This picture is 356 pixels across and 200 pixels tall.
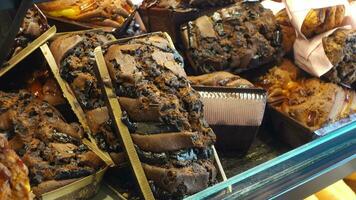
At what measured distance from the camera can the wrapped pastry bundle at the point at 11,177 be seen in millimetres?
961

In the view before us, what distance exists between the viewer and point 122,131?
4.00ft

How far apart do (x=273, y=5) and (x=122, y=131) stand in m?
1.08

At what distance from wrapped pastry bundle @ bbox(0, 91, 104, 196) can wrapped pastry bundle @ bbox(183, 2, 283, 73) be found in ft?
1.93

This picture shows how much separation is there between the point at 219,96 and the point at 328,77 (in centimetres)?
49

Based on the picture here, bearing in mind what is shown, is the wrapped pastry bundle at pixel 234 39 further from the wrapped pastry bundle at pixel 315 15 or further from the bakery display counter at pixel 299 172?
the bakery display counter at pixel 299 172

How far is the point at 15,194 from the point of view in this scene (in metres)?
0.98

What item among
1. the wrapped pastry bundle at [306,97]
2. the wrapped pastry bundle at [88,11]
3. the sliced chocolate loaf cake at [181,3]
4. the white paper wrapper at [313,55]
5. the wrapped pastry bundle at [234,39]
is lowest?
the wrapped pastry bundle at [306,97]

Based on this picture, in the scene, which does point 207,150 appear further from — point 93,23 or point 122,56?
point 93,23

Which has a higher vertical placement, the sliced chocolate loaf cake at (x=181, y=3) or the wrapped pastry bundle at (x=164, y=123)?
the sliced chocolate loaf cake at (x=181, y=3)

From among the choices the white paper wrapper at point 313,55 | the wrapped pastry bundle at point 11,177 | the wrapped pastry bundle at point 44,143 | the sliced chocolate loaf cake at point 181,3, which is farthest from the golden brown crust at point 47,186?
the white paper wrapper at point 313,55

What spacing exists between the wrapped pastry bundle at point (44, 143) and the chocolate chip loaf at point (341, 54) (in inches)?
38.1

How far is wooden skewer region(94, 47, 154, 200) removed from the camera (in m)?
1.21

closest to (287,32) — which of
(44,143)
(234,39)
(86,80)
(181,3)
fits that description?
(234,39)

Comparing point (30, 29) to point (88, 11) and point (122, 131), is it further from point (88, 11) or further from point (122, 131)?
point (122, 131)
